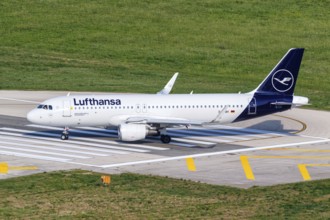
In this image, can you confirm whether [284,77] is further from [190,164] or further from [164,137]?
[190,164]

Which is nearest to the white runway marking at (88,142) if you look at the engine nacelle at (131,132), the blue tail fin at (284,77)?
the engine nacelle at (131,132)

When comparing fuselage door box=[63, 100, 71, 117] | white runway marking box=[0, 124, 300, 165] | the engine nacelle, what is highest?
fuselage door box=[63, 100, 71, 117]

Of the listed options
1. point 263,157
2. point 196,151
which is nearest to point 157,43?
point 196,151

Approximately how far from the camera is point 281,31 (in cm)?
14000

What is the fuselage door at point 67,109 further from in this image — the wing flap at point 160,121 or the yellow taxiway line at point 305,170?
the yellow taxiway line at point 305,170

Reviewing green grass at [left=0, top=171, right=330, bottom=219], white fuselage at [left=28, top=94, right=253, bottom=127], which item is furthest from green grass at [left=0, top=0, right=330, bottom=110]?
green grass at [left=0, top=171, right=330, bottom=219]

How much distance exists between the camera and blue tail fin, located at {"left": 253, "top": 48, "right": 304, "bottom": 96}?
3115 inches

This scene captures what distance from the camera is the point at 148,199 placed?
57.9 m

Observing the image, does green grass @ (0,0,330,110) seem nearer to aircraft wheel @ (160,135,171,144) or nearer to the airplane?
the airplane

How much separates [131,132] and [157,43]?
60152mm

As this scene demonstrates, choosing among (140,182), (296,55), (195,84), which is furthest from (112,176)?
(195,84)

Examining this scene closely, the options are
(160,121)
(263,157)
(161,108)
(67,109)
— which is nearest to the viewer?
(263,157)

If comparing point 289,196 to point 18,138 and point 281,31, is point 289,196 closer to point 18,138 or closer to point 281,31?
point 18,138

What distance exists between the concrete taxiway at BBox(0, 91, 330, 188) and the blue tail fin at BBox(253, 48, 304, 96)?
4.39 m
